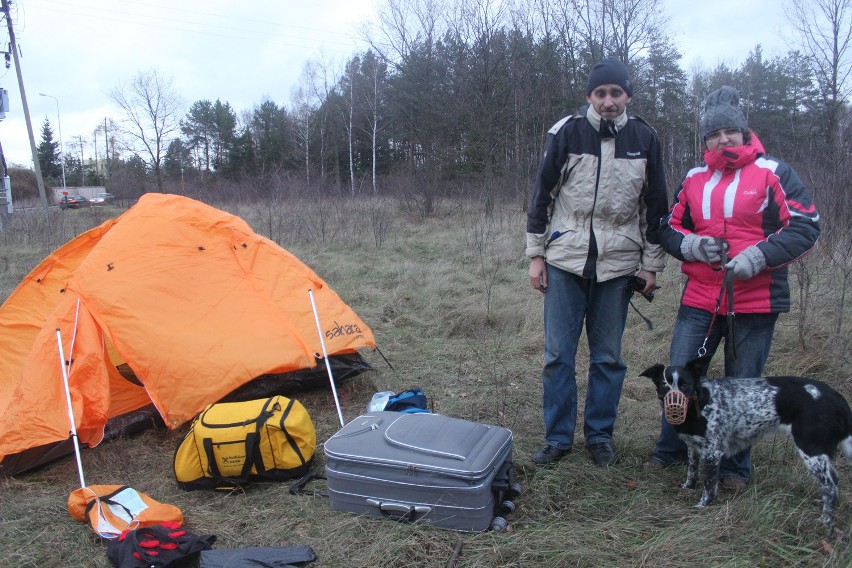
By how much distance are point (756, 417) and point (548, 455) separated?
3.33 feet

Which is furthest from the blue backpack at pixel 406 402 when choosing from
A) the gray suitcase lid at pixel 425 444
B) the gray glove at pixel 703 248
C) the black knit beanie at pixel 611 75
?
the black knit beanie at pixel 611 75

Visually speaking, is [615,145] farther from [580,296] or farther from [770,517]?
[770,517]

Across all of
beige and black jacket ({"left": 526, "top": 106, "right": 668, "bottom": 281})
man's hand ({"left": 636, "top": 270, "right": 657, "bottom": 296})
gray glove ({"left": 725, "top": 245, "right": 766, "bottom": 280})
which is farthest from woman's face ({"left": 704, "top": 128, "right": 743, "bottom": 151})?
man's hand ({"left": 636, "top": 270, "right": 657, "bottom": 296})

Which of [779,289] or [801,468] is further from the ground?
[779,289]

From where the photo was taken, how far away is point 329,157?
31.1m

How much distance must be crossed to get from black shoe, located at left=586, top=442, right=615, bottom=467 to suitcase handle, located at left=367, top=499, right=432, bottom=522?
101cm

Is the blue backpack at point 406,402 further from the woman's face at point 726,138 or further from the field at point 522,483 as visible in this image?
the woman's face at point 726,138

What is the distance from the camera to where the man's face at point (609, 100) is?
285cm

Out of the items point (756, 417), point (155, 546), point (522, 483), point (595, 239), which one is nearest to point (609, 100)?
point (595, 239)

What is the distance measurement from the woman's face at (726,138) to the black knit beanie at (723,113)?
0.02m

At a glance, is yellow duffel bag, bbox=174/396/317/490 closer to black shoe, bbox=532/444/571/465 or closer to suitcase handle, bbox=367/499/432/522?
suitcase handle, bbox=367/499/432/522

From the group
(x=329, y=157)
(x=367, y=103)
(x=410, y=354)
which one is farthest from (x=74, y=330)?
(x=329, y=157)

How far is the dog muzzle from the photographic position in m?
2.61

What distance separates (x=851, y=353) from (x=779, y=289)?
235cm
